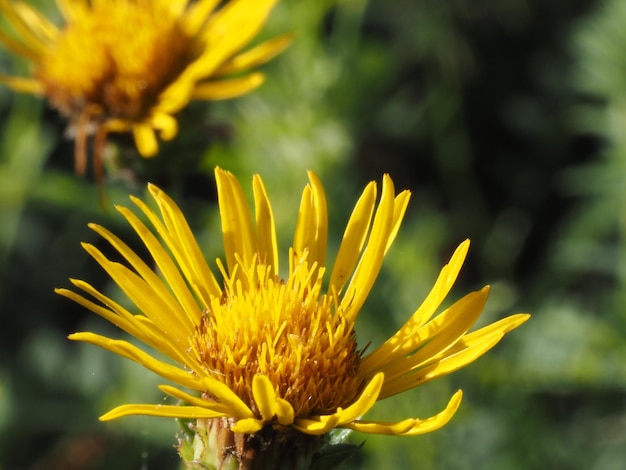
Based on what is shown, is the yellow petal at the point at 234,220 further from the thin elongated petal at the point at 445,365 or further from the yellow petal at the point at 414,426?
the yellow petal at the point at 414,426

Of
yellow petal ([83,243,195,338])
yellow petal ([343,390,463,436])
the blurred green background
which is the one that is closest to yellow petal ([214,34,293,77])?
the blurred green background

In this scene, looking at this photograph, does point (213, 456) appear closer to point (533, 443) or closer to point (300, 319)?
point (300, 319)

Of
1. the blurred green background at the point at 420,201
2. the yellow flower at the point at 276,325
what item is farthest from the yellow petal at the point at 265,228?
the blurred green background at the point at 420,201

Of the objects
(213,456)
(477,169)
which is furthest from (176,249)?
(477,169)

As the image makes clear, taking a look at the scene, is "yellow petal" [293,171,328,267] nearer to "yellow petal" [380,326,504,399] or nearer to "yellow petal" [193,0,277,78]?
"yellow petal" [380,326,504,399]

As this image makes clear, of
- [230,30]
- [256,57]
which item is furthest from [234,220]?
[230,30]

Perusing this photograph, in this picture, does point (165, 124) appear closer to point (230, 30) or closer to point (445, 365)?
point (230, 30)
